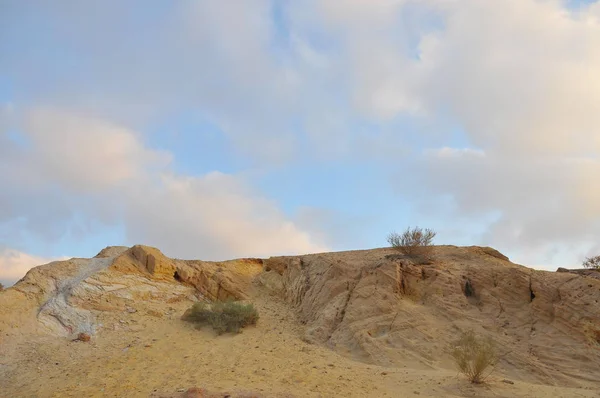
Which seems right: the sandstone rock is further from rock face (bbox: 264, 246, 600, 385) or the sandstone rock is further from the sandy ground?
rock face (bbox: 264, 246, 600, 385)

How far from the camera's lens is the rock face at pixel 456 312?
37.7 feet

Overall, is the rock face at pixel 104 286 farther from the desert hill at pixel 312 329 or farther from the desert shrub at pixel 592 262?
the desert shrub at pixel 592 262

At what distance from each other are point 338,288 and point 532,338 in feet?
18.8

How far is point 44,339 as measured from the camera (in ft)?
42.6

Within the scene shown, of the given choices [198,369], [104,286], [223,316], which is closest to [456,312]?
[223,316]

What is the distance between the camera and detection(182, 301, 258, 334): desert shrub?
14.4 metres

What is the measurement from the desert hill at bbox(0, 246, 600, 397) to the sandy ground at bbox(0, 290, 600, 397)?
0.04m

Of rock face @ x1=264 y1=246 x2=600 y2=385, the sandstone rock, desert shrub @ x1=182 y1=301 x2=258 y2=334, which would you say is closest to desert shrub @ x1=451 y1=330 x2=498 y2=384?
rock face @ x1=264 y1=246 x2=600 y2=385

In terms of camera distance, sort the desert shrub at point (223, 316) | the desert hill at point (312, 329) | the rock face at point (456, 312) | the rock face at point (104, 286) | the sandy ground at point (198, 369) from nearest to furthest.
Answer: the sandy ground at point (198, 369)
the desert hill at point (312, 329)
the rock face at point (456, 312)
the rock face at point (104, 286)
the desert shrub at point (223, 316)

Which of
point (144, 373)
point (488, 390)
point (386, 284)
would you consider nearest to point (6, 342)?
point (144, 373)

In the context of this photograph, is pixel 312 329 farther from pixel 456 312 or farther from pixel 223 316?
pixel 456 312

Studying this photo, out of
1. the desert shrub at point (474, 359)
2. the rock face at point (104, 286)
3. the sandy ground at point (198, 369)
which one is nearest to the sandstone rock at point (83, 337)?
the sandy ground at point (198, 369)

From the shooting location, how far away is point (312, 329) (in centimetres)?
1441

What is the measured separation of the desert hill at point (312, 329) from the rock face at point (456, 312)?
0.03m
